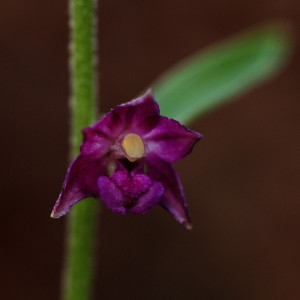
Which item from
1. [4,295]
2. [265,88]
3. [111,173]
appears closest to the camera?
[111,173]

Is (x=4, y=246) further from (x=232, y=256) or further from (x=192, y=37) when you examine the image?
(x=192, y=37)

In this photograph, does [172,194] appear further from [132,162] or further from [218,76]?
[218,76]

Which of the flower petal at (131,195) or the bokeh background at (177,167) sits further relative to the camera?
the bokeh background at (177,167)

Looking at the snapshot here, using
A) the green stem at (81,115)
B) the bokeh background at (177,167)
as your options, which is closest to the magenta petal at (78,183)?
the green stem at (81,115)

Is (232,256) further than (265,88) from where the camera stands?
No

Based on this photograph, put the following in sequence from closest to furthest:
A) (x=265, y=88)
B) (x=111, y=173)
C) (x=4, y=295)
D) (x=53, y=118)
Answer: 1. (x=111, y=173)
2. (x=4, y=295)
3. (x=53, y=118)
4. (x=265, y=88)

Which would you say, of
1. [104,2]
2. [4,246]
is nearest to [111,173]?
[4,246]

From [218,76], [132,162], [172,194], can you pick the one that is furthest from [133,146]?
[218,76]

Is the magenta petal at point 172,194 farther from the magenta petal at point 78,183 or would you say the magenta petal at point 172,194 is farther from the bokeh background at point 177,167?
the bokeh background at point 177,167

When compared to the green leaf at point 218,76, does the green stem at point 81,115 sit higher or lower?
lower
